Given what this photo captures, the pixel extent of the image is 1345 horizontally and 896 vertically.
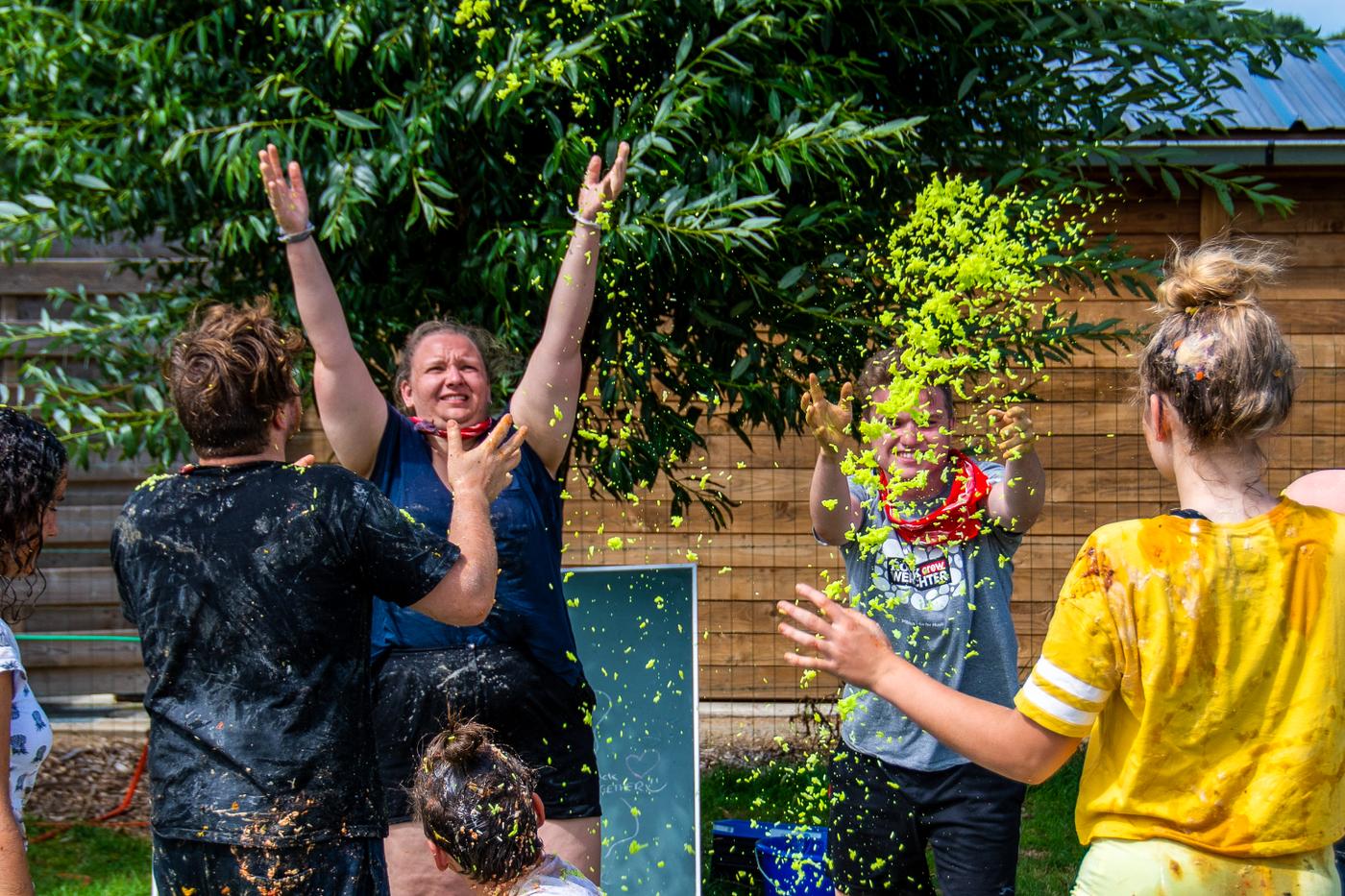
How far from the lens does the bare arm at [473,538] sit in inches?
77.2

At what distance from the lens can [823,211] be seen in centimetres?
307

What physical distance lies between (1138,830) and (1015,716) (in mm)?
216

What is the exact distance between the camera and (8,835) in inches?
70.7

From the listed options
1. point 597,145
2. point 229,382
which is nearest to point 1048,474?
point 597,145

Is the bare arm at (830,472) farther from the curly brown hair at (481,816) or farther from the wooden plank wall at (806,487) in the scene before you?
the wooden plank wall at (806,487)

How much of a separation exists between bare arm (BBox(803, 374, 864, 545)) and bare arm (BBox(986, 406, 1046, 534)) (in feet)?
1.09

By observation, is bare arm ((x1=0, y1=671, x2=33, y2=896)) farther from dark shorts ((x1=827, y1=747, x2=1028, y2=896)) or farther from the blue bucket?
the blue bucket

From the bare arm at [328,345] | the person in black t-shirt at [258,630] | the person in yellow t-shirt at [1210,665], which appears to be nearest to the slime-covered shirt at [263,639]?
the person in black t-shirt at [258,630]

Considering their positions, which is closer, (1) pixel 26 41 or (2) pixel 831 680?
(1) pixel 26 41

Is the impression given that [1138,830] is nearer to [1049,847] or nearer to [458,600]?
[458,600]

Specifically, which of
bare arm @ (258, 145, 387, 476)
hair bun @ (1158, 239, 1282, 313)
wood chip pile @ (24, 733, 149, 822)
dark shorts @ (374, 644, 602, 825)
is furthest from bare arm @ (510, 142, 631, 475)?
wood chip pile @ (24, 733, 149, 822)

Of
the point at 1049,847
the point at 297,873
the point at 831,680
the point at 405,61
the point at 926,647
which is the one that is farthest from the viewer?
the point at 831,680

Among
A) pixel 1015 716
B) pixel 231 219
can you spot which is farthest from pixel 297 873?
pixel 231 219

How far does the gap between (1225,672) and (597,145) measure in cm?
201
